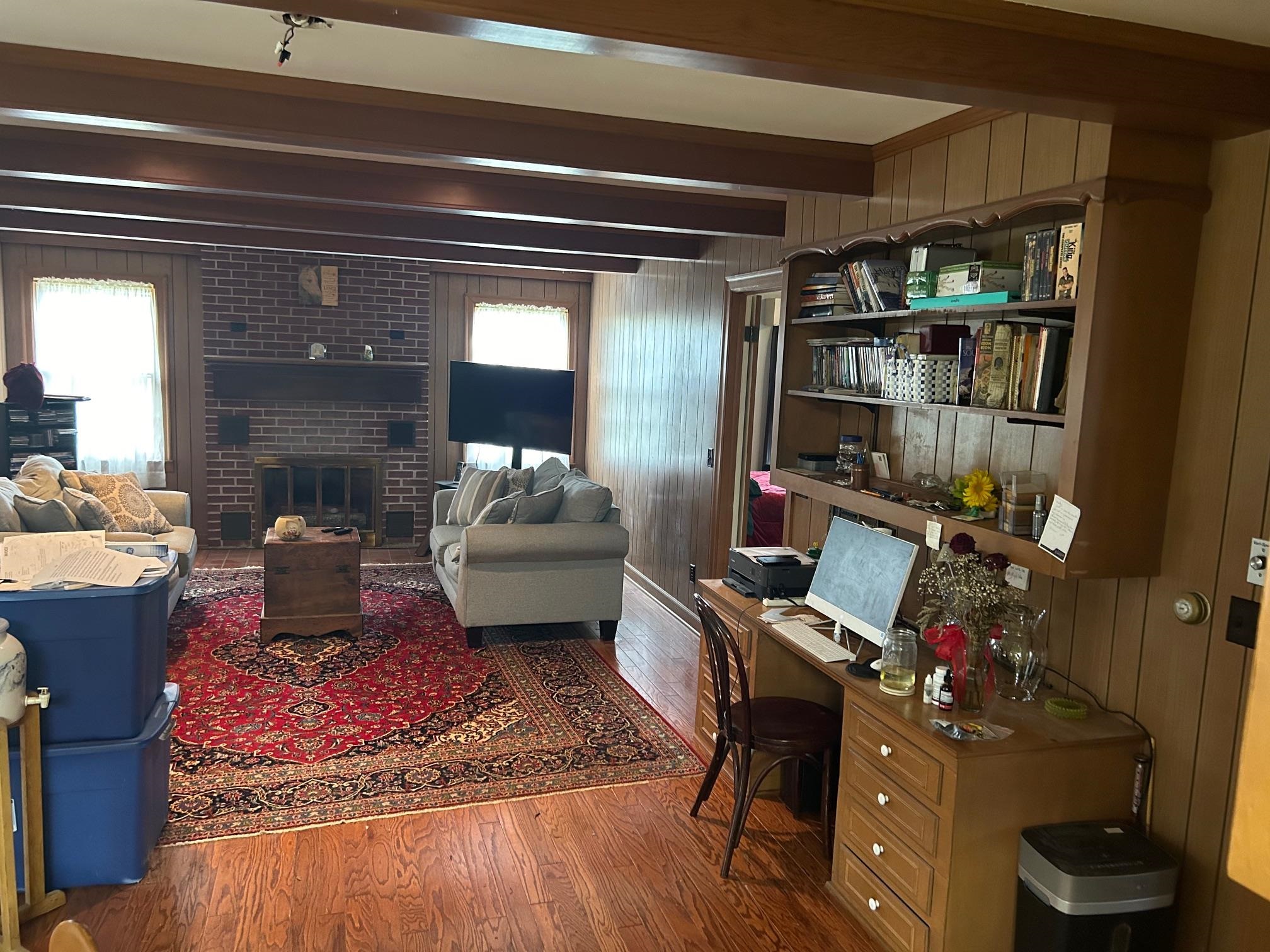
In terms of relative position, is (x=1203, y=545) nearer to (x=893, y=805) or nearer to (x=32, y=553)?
(x=893, y=805)

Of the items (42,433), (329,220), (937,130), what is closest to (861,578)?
(937,130)

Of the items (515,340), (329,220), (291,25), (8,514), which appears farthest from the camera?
(515,340)

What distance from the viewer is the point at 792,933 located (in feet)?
9.23

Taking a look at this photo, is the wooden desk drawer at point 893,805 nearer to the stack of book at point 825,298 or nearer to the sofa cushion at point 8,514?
the stack of book at point 825,298

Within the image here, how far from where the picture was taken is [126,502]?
5.84 metres

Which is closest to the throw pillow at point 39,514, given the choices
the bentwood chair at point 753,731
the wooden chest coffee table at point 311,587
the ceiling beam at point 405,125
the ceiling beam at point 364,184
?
the wooden chest coffee table at point 311,587

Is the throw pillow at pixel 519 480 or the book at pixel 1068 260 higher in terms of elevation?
the book at pixel 1068 260

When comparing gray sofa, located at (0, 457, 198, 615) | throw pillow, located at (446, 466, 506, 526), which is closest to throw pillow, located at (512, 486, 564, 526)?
throw pillow, located at (446, 466, 506, 526)

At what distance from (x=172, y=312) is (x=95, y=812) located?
220 inches

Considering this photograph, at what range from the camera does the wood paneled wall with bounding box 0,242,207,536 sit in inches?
281

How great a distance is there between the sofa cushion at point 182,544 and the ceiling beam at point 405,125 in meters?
3.37

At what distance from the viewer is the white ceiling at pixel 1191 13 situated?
76.4 inches

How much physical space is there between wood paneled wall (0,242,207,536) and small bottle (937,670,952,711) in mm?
6757

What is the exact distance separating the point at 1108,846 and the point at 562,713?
2.55m
